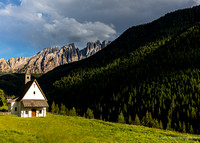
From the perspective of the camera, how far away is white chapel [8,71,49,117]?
179 feet

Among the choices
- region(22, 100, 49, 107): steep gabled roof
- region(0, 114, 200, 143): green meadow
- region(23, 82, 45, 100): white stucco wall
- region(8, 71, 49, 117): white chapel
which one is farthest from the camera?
region(23, 82, 45, 100): white stucco wall

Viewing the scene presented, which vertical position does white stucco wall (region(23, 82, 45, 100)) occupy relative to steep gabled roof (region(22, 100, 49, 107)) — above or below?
above

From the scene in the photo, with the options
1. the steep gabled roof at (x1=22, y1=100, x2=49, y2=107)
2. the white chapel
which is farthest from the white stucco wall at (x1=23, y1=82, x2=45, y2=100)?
the steep gabled roof at (x1=22, y1=100, x2=49, y2=107)

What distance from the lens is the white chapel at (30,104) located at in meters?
54.7

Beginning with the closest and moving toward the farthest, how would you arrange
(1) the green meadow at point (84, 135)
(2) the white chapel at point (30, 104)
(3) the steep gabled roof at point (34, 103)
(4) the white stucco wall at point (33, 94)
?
(1) the green meadow at point (84, 135) < (3) the steep gabled roof at point (34, 103) < (2) the white chapel at point (30, 104) < (4) the white stucco wall at point (33, 94)

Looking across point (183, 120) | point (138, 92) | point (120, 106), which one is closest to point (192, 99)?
point (183, 120)

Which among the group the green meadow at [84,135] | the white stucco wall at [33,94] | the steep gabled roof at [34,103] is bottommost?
the green meadow at [84,135]

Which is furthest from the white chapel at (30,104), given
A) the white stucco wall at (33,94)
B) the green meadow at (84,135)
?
the green meadow at (84,135)

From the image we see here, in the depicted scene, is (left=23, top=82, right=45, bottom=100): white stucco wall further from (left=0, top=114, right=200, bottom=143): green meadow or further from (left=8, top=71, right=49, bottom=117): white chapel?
(left=0, top=114, right=200, bottom=143): green meadow

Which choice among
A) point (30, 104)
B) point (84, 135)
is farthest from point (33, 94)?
point (84, 135)

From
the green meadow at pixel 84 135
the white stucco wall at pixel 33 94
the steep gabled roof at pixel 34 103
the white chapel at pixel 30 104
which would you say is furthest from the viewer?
the white stucco wall at pixel 33 94

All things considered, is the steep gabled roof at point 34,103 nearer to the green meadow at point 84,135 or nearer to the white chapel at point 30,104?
the white chapel at point 30,104

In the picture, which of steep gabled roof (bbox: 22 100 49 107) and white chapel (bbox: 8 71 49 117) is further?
white chapel (bbox: 8 71 49 117)

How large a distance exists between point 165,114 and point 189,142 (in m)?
136
